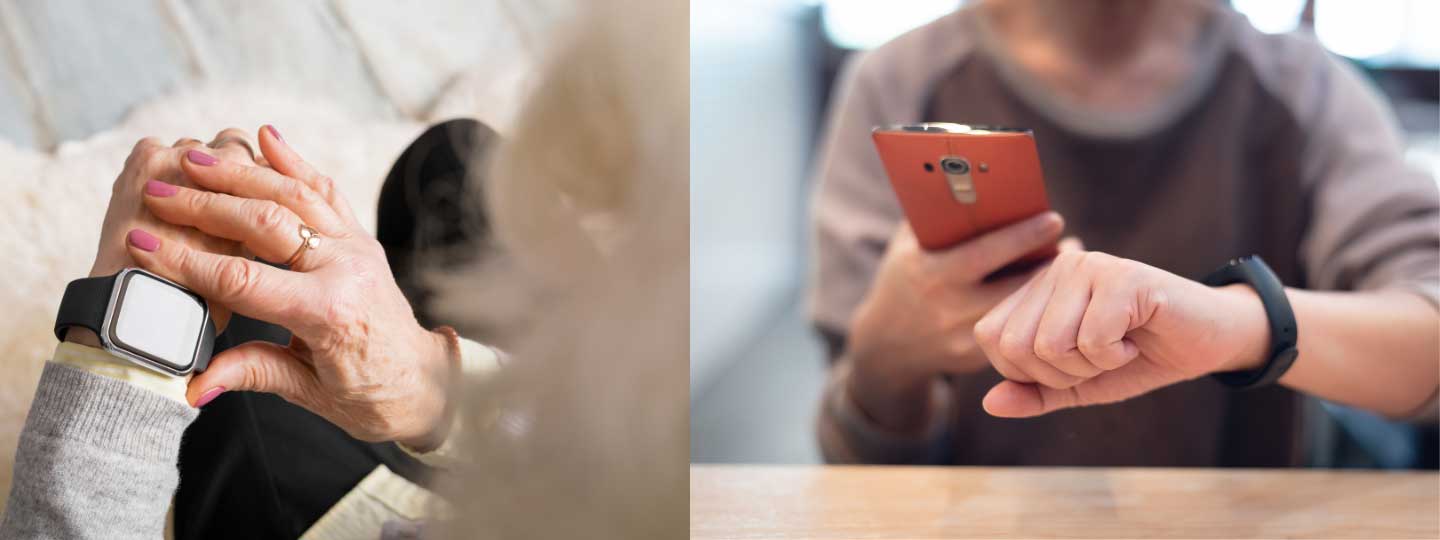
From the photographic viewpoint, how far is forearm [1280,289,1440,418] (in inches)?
20.0

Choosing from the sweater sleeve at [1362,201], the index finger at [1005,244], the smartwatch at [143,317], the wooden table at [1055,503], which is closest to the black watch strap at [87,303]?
the smartwatch at [143,317]

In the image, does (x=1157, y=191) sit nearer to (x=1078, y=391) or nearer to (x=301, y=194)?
(x=1078, y=391)

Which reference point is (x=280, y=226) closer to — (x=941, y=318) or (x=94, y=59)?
(x=94, y=59)

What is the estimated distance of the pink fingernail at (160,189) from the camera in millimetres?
302

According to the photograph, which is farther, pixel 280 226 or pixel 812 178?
pixel 812 178

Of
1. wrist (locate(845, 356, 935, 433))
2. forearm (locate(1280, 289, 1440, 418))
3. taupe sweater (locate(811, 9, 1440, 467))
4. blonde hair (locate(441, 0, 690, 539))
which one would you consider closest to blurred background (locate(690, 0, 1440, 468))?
taupe sweater (locate(811, 9, 1440, 467))

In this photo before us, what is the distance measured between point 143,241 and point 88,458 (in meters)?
0.07

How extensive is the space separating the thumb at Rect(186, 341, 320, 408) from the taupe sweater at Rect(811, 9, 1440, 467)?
573mm

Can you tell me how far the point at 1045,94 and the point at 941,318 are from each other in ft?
1.28

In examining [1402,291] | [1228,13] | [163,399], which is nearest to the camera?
[163,399]

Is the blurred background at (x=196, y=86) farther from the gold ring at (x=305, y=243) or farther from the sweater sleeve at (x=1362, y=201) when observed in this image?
the sweater sleeve at (x=1362, y=201)

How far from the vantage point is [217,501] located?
348 millimetres

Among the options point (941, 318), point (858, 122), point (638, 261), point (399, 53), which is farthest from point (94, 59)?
point (858, 122)

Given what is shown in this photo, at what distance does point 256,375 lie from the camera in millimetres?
310
